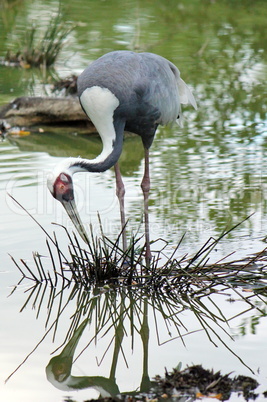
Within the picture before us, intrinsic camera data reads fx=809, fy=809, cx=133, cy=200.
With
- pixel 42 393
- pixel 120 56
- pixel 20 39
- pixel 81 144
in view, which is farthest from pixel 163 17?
pixel 42 393

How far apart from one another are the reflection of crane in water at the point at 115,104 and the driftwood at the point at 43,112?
139 inches

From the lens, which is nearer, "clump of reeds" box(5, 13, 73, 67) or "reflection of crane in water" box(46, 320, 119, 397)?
"reflection of crane in water" box(46, 320, 119, 397)

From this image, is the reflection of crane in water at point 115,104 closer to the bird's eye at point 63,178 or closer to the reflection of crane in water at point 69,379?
the bird's eye at point 63,178

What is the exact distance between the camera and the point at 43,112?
10414mm

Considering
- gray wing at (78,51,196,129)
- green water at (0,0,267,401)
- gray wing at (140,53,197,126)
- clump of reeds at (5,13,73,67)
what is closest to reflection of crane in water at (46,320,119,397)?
green water at (0,0,267,401)

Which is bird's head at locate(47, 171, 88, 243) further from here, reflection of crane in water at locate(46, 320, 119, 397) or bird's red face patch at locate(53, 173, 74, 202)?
reflection of crane in water at locate(46, 320, 119, 397)

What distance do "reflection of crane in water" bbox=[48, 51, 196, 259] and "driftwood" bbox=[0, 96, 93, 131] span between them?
11.6 feet

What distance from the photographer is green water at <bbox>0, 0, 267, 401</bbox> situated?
23.4 feet

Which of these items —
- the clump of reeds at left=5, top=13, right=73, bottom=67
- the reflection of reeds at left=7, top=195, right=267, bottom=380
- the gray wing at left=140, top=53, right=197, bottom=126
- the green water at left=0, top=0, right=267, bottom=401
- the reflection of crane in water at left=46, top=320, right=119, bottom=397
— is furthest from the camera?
the clump of reeds at left=5, top=13, right=73, bottom=67

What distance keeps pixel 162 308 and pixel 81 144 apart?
178 inches

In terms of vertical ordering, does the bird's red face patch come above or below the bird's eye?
below

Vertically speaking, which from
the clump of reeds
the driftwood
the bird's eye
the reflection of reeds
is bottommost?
the reflection of reeds

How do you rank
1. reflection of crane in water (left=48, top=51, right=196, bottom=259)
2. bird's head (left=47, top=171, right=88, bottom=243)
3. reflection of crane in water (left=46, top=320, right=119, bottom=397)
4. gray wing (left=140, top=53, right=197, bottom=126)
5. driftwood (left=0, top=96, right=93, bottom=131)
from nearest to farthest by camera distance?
reflection of crane in water (left=46, top=320, right=119, bottom=397)
bird's head (left=47, top=171, right=88, bottom=243)
reflection of crane in water (left=48, top=51, right=196, bottom=259)
gray wing (left=140, top=53, right=197, bottom=126)
driftwood (left=0, top=96, right=93, bottom=131)

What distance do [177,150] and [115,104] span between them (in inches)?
133
